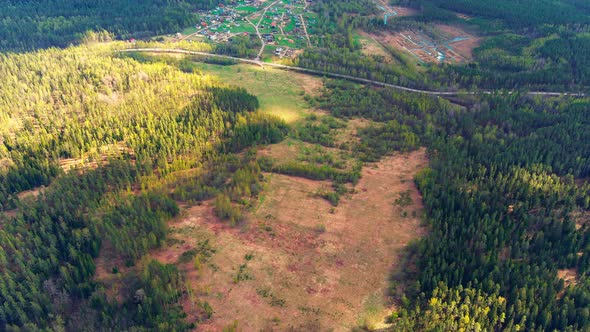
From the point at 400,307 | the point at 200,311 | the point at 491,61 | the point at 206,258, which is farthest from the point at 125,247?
the point at 491,61

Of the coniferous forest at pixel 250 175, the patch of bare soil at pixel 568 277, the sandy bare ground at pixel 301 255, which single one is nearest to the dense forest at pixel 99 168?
the coniferous forest at pixel 250 175

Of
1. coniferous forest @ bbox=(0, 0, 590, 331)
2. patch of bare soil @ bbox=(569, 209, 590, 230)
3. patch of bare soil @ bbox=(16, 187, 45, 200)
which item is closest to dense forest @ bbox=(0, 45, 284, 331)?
coniferous forest @ bbox=(0, 0, 590, 331)

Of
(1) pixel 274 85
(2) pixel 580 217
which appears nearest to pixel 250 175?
(1) pixel 274 85

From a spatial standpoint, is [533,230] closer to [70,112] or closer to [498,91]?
[498,91]

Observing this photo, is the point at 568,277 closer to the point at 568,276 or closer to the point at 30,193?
the point at 568,276

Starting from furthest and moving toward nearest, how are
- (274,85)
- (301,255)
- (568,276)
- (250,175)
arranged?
(274,85), (250,175), (301,255), (568,276)

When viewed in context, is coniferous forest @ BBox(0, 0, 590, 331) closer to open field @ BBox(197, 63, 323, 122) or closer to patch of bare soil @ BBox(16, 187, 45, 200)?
patch of bare soil @ BBox(16, 187, 45, 200)
